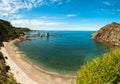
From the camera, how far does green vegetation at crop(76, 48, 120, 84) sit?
93.4 feet

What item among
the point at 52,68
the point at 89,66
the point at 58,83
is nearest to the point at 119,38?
the point at 52,68

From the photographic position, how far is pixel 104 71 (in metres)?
28.9

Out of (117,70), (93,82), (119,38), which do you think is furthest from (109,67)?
(119,38)

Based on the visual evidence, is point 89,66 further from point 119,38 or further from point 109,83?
point 119,38

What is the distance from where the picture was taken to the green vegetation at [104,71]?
93.4 feet

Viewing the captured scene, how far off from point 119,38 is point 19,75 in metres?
153

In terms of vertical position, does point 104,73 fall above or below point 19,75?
above

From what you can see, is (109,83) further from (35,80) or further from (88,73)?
(35,80)

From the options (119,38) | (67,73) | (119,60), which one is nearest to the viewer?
(119,60)

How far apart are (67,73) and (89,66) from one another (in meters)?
34.9

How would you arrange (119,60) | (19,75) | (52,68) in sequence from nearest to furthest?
(119,60) → (19,75) → (52,68)

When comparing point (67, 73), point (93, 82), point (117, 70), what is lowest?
point (67, 73)

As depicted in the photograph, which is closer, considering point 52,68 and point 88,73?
point 88,73

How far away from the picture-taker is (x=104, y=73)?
93.9 feet
